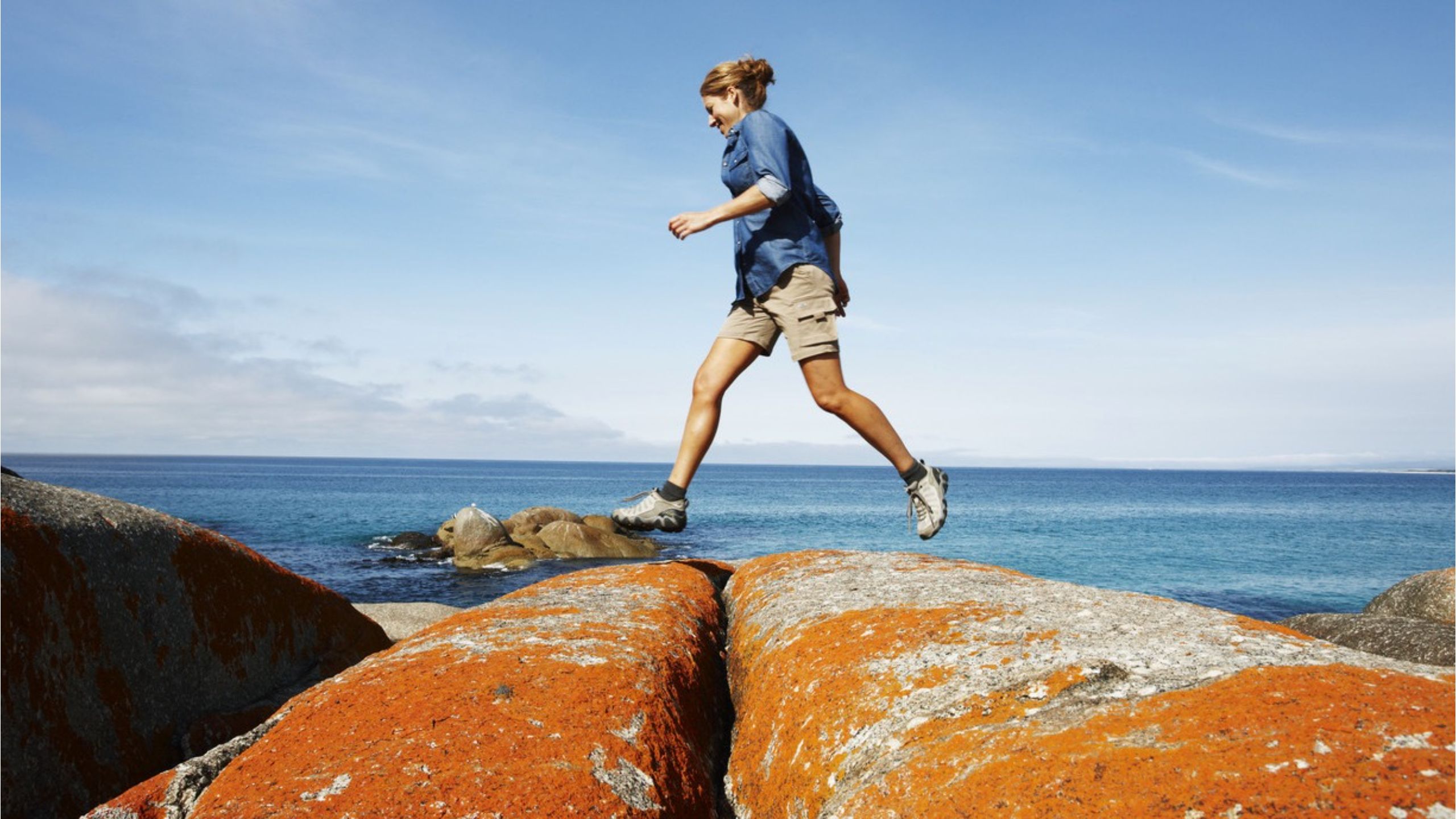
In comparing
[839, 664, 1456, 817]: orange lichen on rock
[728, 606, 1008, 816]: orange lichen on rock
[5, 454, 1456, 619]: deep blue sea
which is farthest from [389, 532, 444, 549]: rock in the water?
[839, 664, 1456, 817]: orange lichen on rock

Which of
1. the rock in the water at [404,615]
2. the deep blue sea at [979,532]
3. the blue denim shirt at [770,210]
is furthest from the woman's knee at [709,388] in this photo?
the deep blue sea at [979,532]

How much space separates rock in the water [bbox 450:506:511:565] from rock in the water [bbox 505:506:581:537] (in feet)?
2.48

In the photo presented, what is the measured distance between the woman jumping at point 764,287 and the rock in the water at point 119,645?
1.97 meters

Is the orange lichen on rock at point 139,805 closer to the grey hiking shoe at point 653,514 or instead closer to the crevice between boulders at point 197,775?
the crevice between boulders at point 197,775

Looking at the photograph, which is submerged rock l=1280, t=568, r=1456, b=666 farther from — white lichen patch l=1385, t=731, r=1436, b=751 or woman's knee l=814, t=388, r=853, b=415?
white lichen patch l=1385, t=731, r=1436, b=751

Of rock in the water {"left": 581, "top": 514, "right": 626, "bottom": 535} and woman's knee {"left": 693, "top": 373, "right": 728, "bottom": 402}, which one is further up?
woman's knee {"left": 693, "top": 373, "right": 728, "bottom": 402}

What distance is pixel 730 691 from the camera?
328cm

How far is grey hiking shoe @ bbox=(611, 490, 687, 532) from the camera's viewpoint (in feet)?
16.3

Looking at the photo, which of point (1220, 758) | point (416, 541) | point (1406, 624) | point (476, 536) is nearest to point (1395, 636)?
point (1406, 624)

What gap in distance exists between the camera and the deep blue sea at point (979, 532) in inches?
1051

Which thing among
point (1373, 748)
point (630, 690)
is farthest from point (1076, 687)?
point (630, 690)

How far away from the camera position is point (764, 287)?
4750mm

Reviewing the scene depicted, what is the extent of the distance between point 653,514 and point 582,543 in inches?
938

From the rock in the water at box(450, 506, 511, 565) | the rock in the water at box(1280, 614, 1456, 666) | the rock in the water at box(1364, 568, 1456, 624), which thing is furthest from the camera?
the rock in the water at box(450, 506, 511, 565)
